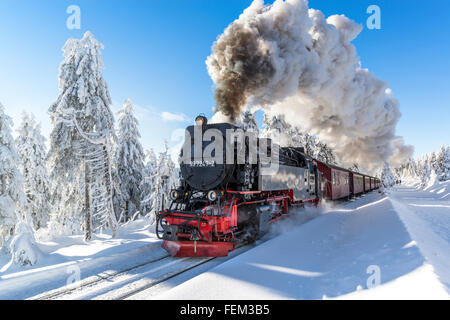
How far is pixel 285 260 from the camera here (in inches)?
222

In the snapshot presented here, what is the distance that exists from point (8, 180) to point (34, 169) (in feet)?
19.5

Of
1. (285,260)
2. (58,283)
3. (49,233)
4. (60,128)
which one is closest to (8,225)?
(49,233)

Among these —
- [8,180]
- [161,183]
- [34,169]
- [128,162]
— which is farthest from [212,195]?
[34,169]

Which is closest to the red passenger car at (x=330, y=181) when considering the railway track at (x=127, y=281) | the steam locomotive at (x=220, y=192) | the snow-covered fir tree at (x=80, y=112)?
the steam locomotive at (x=220, y=192)

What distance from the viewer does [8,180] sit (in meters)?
13.1

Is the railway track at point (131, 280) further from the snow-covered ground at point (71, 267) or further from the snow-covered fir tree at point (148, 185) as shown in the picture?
the snow-covered fir tree at point (148, 185)

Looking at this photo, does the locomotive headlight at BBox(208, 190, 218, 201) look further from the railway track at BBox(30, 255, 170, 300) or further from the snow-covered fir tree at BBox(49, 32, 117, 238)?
the snow-covered fir tree at BBox(49, 32, 117, 238)

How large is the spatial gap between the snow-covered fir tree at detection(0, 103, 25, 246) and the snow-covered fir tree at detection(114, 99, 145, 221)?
23.1 ft

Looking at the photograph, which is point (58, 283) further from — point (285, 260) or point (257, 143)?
point (257, 143)

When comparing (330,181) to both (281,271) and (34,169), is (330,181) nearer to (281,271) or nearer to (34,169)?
(281,271)

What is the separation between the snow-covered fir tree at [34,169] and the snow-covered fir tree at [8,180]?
15.7ft

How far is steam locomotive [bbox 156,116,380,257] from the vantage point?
22.4ft

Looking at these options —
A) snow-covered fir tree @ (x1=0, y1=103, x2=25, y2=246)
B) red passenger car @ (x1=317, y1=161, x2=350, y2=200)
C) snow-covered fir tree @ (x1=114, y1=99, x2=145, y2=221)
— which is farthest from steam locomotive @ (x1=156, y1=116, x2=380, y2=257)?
snow-covered fir tree @ (x1=114, y1=99, x2=145, y2=221)
